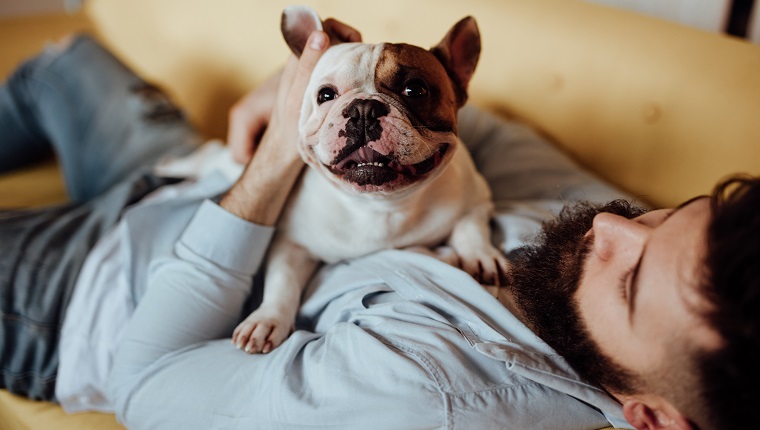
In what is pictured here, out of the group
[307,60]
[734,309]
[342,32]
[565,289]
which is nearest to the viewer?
[734,309]

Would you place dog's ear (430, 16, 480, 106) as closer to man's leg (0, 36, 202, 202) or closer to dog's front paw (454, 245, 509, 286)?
dog's front paw (454, 245, 509, 286)

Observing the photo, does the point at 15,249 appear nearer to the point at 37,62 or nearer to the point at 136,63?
the point at 37,62

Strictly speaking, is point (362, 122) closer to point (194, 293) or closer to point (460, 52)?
point (460, 52)

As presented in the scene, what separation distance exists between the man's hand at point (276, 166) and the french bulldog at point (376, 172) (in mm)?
36

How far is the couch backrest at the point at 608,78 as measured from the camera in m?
1.37

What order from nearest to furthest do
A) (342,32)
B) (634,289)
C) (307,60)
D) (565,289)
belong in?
→ (634,289)
(565,289)
(307,60)
(342,32)

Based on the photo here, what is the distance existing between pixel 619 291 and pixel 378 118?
15.1 inches

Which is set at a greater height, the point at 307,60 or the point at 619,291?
the point at 307,60

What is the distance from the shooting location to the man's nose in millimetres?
824

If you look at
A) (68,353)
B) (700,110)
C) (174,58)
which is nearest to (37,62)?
(174,58)

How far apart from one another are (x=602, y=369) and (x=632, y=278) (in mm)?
125

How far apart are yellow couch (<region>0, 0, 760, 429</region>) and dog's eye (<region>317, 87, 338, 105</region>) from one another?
2.31ft

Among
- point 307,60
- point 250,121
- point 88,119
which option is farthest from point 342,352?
point 88,119

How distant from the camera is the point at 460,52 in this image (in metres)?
1.11
